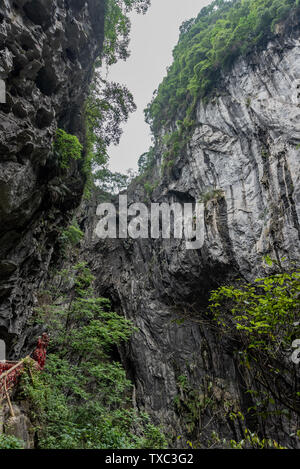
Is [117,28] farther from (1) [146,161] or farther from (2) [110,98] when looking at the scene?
(1) [146,161]

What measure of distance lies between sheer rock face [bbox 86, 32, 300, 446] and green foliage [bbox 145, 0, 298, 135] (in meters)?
0.93

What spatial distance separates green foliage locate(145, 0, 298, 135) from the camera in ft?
43.4

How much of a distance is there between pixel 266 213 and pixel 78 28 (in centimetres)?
901

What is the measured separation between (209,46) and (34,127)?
1464 cm

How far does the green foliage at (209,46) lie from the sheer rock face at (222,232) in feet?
3.06

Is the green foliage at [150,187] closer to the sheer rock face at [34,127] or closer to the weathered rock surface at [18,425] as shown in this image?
the sheer rock face at [34,127]

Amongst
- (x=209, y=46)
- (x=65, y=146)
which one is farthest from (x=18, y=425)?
(x=209, y=46)

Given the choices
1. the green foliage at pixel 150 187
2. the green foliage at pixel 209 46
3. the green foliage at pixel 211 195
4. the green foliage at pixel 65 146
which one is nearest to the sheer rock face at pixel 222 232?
the green foliage at pixel 211 195

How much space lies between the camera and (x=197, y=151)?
46.3 ft

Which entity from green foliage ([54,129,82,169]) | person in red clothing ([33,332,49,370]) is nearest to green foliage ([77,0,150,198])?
green foliage ([54,129,82,169])

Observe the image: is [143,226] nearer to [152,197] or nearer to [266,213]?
[152,197]

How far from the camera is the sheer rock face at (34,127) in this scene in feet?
18.3

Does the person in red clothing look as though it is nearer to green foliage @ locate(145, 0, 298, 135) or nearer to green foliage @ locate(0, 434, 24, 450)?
green foliage @ locate(0, 434, 24, 450)
